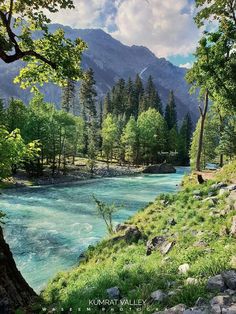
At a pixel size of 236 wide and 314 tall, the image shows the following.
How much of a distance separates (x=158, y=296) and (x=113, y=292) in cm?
181

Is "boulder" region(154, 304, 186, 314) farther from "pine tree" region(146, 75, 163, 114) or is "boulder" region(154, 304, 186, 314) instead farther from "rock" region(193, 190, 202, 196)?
"pine tree" region(146, 75, 163, 114)

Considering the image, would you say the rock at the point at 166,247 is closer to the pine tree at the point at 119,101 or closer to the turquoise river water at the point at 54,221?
the turquoise river water at the point at 54,221

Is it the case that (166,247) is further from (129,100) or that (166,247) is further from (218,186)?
(129,100)

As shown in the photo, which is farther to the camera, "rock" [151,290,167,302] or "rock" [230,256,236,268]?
"rock" [230,256,236,268]

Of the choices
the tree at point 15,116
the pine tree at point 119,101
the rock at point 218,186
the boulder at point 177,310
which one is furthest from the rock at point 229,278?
the pine tree at point 119,101

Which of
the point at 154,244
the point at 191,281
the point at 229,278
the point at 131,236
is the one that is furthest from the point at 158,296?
the point at 131,236

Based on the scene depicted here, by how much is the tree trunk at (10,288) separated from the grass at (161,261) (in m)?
0.82

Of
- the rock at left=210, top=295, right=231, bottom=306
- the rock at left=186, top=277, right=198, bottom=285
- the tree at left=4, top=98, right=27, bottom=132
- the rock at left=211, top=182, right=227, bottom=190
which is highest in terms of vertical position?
the tree at left=4, top=98, right=27, bottom=132

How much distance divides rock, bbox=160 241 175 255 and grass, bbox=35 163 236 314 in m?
0.20

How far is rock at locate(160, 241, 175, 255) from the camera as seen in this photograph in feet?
44.2

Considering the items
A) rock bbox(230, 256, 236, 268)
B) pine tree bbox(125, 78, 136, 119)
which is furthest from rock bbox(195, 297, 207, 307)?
pine tree bbox(125, 78, 136, 119)

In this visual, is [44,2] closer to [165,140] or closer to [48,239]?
[48,239]

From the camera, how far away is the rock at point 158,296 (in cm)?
817

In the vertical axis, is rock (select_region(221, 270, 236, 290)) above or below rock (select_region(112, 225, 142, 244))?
above
